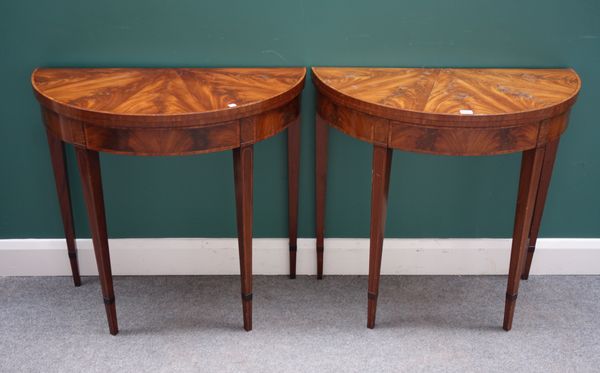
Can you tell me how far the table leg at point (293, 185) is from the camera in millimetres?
2624

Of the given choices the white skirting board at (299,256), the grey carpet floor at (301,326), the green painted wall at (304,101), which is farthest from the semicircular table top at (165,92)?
the grey carpet floor at (301,326)

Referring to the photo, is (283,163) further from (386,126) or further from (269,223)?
(386,126)

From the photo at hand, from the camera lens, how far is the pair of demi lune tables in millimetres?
2078

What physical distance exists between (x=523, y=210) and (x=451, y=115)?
482mm

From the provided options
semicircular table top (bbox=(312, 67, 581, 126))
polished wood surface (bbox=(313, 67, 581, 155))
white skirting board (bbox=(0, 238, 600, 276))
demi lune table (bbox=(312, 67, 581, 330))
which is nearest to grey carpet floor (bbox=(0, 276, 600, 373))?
white skirting board (bbox=(0, 238, 600, 276))

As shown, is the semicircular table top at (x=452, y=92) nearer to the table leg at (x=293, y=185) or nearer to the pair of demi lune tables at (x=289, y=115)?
the pair of demi lune tables at (x=289, y=115)

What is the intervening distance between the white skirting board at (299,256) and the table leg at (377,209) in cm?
39

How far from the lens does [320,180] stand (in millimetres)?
2703

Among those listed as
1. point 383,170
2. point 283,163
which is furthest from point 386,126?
point 283,163

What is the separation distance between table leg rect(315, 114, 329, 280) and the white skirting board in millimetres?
45

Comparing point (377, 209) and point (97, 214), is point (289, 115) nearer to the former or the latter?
point (377, 209)

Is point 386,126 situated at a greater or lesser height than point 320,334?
greater

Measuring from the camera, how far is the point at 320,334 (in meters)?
2.54

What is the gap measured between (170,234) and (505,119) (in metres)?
1.43
